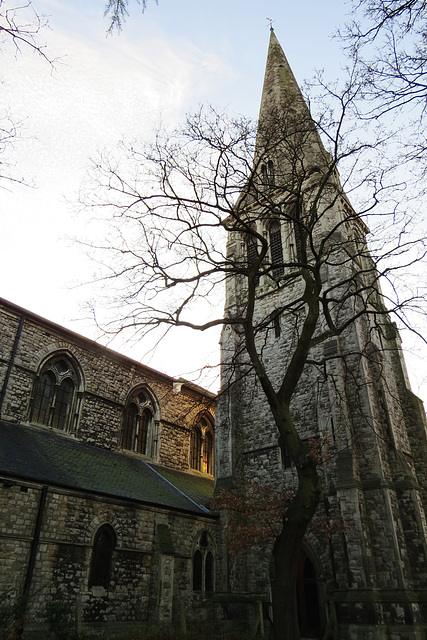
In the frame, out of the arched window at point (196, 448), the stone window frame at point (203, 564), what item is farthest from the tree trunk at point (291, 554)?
the arched window at point (196, 448)

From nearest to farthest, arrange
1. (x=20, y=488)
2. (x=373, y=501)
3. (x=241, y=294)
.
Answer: (x=20, y=488)
(x=373, y=501)
(x=241, y=294)

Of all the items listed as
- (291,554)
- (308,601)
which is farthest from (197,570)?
(291,554)

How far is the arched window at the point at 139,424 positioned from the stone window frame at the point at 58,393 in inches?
95.5

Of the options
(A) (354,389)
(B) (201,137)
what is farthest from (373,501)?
(B) (201,137)

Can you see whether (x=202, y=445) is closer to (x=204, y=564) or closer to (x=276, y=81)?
(x=204, y=564)

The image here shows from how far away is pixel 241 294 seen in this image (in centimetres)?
2058

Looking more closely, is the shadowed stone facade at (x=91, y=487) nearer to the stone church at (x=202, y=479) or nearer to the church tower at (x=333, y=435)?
the stone church at (x=202, y=479)

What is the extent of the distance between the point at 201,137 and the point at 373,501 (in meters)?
11.1

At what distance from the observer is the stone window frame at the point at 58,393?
15359mm

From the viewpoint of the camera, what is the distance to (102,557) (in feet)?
40.3

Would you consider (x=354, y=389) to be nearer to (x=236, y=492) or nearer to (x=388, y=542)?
(x=388, y=542)

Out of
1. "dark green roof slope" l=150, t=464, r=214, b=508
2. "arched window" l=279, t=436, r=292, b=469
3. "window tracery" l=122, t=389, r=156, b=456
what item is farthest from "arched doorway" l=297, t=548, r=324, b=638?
"window tracery" l=122, t=389, r=156, b=456

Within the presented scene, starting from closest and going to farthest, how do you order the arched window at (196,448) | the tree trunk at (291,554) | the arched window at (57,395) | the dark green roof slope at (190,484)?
1. the tree trunk at (291,554)
2. the arched window at (57,395)
3. the dark green roof slope at (190,484)
4. the arched window at (196,448)

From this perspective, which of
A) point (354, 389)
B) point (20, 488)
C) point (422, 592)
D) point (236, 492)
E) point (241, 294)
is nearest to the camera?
point (20, 488)
